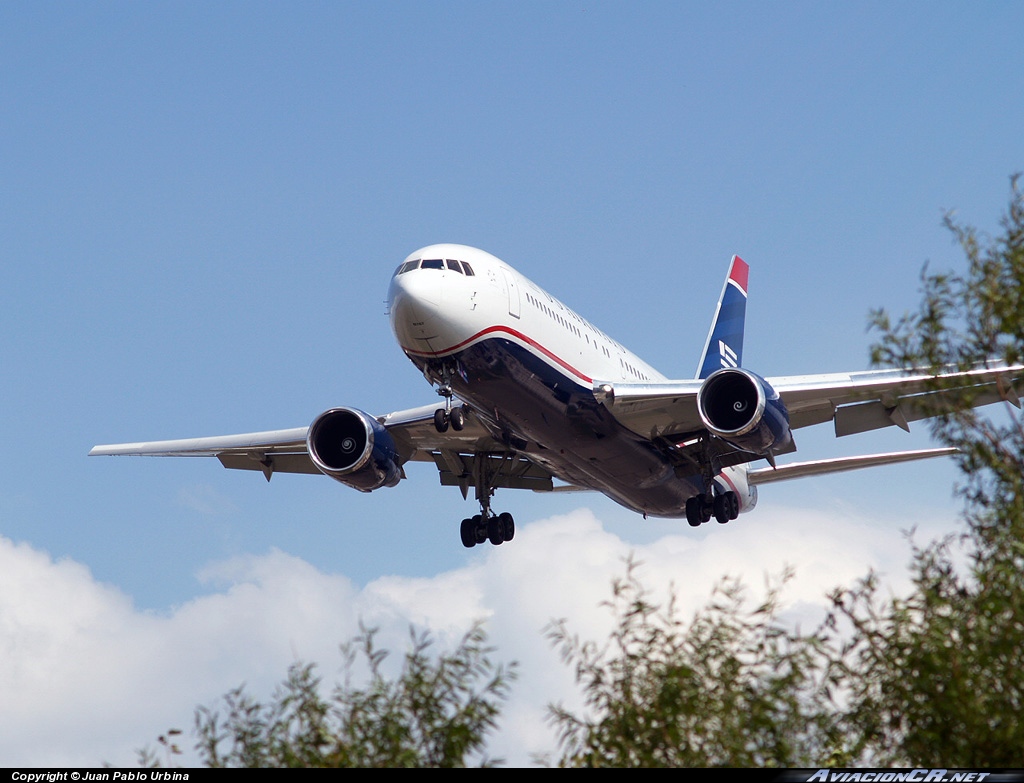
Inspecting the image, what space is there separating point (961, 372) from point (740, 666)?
5386 millimetres

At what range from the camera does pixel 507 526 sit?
104 ft

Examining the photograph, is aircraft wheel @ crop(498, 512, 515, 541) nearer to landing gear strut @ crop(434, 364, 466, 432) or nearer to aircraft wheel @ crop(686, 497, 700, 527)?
aircraft wheel @ crop(686, 497, 700, 527)

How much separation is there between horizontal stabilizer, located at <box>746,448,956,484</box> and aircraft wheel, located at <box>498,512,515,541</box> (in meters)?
6.30

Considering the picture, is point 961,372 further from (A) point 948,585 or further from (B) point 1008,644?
(B) point 1008,644

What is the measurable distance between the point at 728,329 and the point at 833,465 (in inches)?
375

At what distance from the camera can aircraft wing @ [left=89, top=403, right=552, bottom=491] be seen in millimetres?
29688

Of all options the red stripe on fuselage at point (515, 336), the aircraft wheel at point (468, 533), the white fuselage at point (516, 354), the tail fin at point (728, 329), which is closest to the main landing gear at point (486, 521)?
the aircraft wheel at point (468, 533)

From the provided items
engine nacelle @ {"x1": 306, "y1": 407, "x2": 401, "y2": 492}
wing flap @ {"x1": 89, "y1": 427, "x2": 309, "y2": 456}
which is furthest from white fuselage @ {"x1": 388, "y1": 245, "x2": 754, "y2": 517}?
wing flap @ {"x1": 89, "y1": 427, "x2": 309, "y2": 456}

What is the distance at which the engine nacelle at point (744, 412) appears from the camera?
2572 cm

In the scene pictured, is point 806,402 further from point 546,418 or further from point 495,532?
point 495,532

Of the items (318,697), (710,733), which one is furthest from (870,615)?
(318,697)

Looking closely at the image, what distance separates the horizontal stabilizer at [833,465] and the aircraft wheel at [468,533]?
724cm

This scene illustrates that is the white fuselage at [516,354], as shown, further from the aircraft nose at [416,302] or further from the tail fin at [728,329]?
Answer: the tail fin at [728,329]

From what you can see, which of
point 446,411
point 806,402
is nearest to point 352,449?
point 446,411
